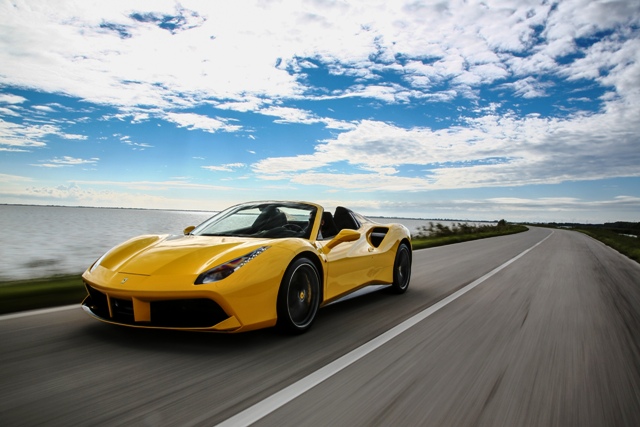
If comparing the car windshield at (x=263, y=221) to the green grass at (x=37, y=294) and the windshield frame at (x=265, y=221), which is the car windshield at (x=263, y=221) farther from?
the green grass at (x=37, y=294)

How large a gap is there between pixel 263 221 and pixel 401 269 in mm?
2570

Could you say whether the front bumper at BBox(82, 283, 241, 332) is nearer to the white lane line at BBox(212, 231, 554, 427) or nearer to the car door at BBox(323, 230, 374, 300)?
the white lane line at BBox(212, 231, 554, 427)

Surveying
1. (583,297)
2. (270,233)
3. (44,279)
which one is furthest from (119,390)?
(583,297)

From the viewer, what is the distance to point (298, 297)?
13.6 feet

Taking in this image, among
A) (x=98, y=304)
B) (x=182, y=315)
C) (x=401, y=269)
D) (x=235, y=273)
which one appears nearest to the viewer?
(x=182, y=315)

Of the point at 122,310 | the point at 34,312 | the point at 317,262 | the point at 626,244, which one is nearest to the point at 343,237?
the point at 317,262

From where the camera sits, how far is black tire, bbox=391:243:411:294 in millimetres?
6555

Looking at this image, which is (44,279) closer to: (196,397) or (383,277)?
(383,277)

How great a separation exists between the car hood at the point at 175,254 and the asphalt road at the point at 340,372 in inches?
22.4

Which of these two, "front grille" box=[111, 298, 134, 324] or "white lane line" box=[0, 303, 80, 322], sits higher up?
"front grille" box=[111, 298, 134, 324]

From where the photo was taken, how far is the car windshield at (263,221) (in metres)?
4.77

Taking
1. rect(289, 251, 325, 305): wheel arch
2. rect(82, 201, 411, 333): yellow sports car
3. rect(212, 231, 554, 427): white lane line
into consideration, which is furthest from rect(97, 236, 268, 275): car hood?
rect(212, 231, 554, 427): white lane line

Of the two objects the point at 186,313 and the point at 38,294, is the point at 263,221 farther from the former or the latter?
the point at 38,294

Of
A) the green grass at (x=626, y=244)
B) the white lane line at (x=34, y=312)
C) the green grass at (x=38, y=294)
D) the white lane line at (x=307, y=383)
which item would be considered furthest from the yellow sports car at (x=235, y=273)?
the green grass at (x=626, y=244)
